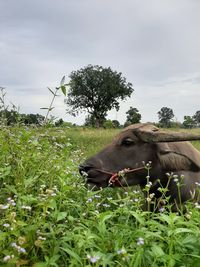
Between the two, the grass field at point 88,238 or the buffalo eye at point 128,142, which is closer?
the grass field at point 88,238

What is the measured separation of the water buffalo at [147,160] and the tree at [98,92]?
2763 inches

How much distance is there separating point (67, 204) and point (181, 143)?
101 inches

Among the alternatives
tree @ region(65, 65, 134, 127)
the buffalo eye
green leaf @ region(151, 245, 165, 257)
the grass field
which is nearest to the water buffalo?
the buffalo eye

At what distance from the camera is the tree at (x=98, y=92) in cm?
7783

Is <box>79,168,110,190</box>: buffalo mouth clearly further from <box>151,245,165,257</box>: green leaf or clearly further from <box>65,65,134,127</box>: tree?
<box>65,65,134,127</box>: tree

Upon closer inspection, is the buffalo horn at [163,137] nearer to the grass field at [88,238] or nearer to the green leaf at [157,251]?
the grass field at [88,238]

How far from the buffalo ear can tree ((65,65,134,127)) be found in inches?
2762

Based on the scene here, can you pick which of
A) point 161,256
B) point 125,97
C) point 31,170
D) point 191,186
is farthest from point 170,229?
point 125,97

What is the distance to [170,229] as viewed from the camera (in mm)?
2877

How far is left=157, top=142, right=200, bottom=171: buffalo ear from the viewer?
5.55 m

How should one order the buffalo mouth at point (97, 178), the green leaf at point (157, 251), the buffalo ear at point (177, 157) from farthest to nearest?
the buffalo ear at point (177, 157), the buffalo mouth at point (97, 178), the green leaf at point (157, 251)

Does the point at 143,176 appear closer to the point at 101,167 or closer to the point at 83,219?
the point at 101,167

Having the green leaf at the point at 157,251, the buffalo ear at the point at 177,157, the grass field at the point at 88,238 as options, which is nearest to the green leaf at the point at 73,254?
the grass field at the point at 88,238

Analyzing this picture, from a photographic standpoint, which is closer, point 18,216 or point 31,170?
point 18,216
